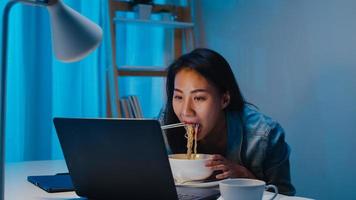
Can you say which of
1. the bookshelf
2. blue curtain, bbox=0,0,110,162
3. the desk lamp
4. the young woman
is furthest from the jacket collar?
blue curtain, bbox=0,0,110,162

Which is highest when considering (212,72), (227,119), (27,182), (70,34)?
(70,34)

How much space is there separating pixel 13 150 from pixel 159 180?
1.79 meters

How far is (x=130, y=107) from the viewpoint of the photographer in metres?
2.79

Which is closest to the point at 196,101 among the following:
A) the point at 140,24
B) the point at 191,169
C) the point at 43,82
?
the point at 191,169

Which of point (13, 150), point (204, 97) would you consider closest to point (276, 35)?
point (204, 97)

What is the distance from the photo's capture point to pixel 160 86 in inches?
122

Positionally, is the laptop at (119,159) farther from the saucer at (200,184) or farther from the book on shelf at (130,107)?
the book on shelf at (130,107)

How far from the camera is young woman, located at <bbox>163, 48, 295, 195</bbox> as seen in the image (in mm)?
1640

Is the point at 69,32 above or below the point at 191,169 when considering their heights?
above

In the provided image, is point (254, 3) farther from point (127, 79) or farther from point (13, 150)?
point (13, 150)

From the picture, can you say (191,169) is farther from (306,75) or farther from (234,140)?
(306,75)

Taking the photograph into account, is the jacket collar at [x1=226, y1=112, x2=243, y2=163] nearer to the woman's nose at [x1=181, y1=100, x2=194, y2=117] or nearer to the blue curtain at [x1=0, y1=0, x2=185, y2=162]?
the woman's nose at [x1=181, y1=100, x2=194, y2=117]

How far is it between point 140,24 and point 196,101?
138cm

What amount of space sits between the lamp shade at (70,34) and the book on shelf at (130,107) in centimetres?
186
